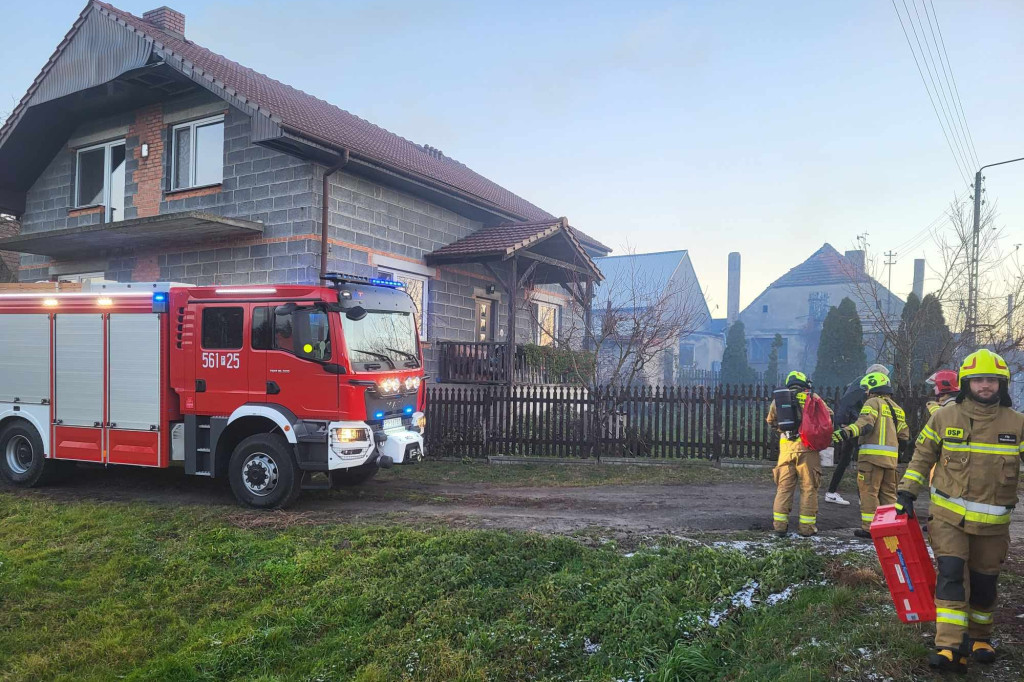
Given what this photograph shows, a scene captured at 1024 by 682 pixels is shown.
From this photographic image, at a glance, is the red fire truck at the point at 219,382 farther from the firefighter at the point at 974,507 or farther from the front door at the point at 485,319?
the front door at the point at 485,319

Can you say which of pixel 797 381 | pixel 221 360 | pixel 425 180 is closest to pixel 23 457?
pixel 221 360

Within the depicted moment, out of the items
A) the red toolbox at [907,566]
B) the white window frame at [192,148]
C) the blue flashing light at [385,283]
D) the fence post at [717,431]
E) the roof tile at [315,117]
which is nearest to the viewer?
the red toolbox at [907,566]

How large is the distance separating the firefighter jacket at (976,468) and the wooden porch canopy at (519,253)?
10042 mm

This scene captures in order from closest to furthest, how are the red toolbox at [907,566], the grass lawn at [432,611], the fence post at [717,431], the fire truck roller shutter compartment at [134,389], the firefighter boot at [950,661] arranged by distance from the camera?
the firefighter boot at [950,661], the red toolbox at [907,566], the grass lawn at [432,611], the fire truck roller shutter compartment at [134,389], the fence post at [717,431]

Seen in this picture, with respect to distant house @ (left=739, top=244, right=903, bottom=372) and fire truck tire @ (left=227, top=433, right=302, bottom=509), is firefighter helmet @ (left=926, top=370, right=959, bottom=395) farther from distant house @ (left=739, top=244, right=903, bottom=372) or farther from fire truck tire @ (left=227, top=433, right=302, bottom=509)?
distant house @ (left=739, top=244, right=903, bottom=372)

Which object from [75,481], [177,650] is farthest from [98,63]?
[177,650]

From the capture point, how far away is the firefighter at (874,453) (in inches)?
243

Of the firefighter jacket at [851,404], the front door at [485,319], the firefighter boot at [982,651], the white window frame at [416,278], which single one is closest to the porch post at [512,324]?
the white window frame at [416,278]

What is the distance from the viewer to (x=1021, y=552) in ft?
18.2

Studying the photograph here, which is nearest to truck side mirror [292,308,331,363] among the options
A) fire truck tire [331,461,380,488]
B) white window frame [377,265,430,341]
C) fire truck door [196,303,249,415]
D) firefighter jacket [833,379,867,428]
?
fire truck door [196,303,249,415]

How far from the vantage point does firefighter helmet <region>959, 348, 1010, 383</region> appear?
3.59 meters

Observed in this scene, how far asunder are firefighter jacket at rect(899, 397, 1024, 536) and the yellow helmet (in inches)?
6.4

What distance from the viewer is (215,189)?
42.2 feet

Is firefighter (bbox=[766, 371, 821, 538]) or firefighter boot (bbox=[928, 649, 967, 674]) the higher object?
firefighter (bbox=[766, 371, 821, 538])
